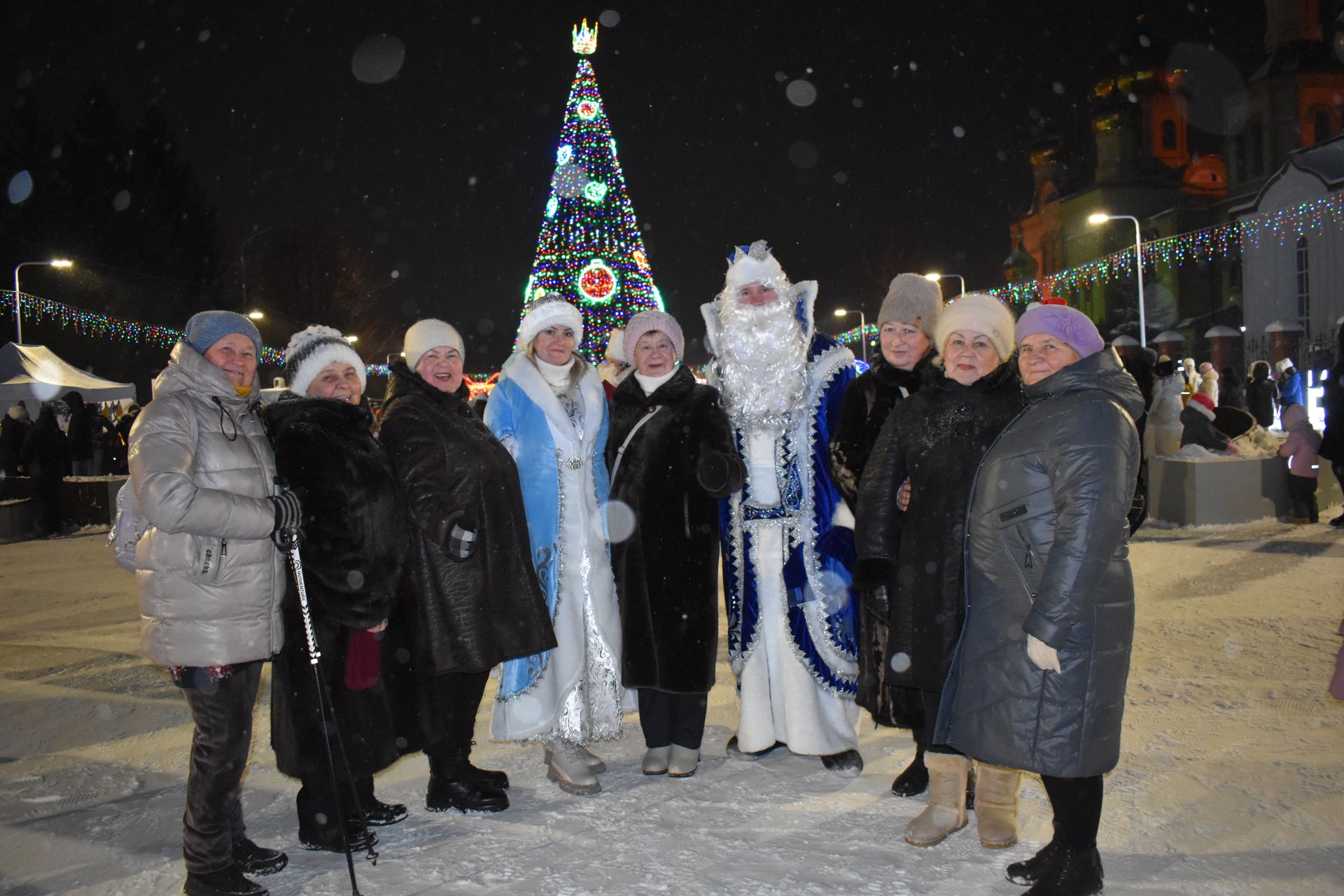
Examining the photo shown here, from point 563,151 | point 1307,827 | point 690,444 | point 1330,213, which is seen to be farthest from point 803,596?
point 1330,213

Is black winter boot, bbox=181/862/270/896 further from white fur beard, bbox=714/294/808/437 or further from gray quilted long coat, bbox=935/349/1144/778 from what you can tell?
white fur beard, bbox=714/294/808/437

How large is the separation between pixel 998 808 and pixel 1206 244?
45457 mm

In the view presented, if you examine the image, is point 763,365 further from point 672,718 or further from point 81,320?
point 81,320

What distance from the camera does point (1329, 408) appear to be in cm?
977

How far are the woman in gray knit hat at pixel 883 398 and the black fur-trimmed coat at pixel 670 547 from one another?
486 millimetres

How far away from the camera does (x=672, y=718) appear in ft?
15.4

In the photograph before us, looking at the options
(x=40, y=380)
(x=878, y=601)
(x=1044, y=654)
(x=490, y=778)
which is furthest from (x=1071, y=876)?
(x=40, y=380)

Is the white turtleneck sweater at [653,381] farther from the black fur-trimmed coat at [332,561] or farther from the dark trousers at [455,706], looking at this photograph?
the dark trousers at [455,706]

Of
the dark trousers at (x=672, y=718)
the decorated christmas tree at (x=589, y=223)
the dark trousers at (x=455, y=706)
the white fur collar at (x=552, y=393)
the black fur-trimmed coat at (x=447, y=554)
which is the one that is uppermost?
the decorated christmas tree at (x=589, y=223)

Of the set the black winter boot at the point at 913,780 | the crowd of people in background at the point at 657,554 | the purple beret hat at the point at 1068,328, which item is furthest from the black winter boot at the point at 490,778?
the purple beret hat at the point at 1068,328

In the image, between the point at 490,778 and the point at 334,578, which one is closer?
the point at 334,578

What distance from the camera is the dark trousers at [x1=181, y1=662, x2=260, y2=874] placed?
3.41 meters

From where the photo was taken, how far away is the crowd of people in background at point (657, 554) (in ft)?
10.6

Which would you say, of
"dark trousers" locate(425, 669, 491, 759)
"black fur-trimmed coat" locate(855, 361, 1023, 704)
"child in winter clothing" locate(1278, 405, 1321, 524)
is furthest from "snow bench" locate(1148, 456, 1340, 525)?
"dark trousers" locate(425, 669, 491, 759)
